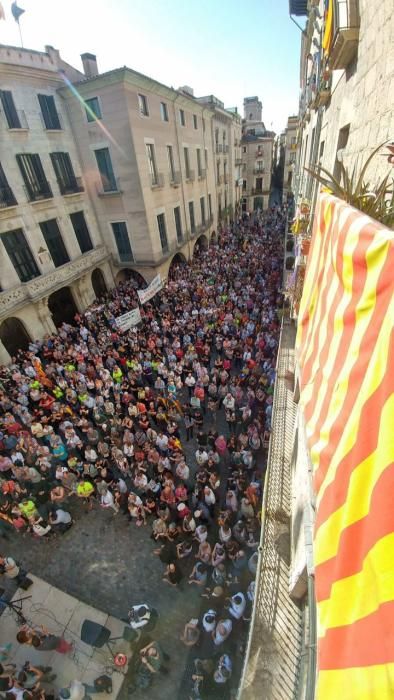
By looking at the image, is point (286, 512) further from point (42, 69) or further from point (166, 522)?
point (42, 69)

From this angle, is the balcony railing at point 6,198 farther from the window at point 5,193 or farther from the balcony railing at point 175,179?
the balcony railing at point 175,179

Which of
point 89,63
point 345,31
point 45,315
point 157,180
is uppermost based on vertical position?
point 89,63

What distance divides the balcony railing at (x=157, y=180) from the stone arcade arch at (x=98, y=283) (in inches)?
284

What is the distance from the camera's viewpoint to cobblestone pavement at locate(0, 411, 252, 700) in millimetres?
7160

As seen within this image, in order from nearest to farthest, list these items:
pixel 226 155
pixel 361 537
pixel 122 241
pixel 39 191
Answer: pixel 361 537 → pixel 39 191 → pixel 122 241 → pixel 226 155

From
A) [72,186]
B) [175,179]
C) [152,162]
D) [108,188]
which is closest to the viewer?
[72,186]

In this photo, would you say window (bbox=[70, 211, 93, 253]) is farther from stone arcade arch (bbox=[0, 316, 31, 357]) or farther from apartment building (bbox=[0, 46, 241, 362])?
stone arcade arch (bbox=[0, 316, 31, 357])

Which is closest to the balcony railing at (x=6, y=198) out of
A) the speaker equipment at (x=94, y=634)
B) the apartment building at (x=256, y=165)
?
the speaker equipment at (x=94, y=634)

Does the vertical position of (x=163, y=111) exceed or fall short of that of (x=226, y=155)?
it exceeds it

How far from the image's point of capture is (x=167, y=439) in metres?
10.8

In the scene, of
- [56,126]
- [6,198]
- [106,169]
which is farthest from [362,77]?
[56,126]

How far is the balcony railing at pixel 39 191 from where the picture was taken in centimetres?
1758

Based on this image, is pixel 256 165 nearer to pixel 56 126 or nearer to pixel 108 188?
pixel 108 188

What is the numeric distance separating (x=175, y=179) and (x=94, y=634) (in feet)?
88.7
